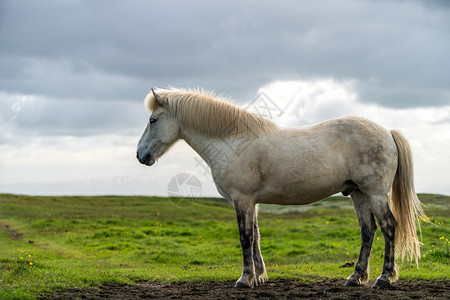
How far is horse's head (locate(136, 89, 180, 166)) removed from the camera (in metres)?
8.49

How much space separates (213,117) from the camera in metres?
8.34

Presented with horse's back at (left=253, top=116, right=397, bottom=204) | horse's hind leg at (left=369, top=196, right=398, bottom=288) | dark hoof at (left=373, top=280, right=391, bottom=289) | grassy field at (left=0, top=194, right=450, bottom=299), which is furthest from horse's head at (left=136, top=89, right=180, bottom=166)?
dark hoof at (left=373, top=280, right=391, bottom=289)

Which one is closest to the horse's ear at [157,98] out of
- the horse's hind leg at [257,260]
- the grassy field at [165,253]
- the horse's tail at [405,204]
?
the horse's hind leg at [257,260]

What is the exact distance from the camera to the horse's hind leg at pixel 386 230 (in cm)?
800

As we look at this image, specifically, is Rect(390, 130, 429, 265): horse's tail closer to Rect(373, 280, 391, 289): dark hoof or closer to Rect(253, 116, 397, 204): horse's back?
Rect(253, 116, 397, 204): horse's back

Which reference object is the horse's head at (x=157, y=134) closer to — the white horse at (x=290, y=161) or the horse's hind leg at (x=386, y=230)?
the white horse at (x=290, y=161)

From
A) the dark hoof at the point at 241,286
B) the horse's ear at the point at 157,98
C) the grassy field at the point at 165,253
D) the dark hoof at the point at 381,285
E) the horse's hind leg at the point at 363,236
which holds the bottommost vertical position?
the grassy field at the point at 165,253

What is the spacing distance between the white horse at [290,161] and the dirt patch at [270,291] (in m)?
0.42

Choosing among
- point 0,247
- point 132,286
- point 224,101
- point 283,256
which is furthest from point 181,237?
point 224,101

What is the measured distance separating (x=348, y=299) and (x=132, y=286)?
4.65 meters

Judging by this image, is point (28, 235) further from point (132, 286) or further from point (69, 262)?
point (132, 286)

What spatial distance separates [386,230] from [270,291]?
241 centimetres

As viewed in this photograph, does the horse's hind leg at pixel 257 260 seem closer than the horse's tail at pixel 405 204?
No

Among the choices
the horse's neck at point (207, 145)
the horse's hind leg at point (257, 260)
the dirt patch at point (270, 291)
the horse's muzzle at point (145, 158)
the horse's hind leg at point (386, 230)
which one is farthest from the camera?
the horse's hind leg at point (257, 260)
